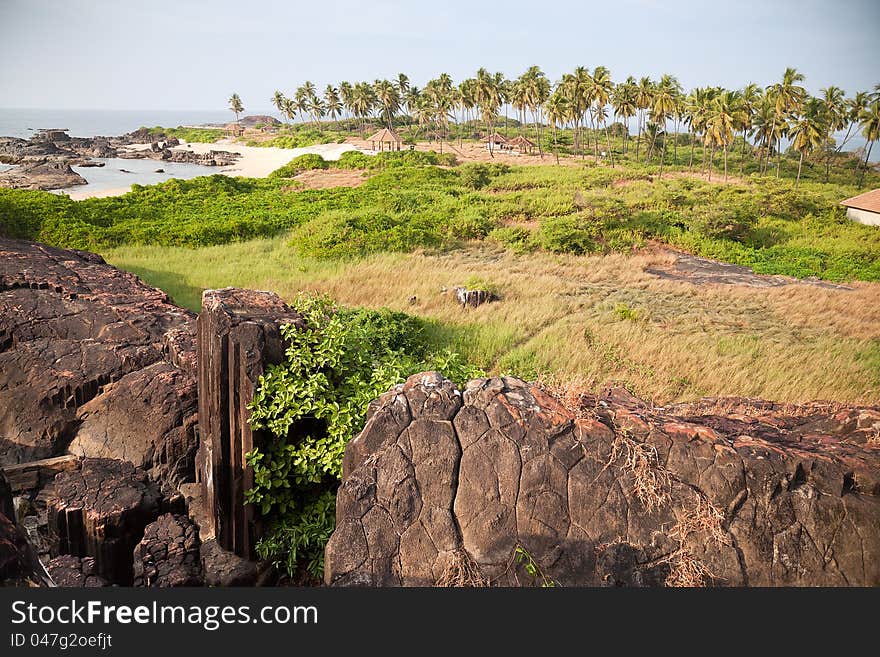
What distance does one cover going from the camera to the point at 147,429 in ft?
19.5

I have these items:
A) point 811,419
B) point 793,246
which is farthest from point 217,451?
point 793,246

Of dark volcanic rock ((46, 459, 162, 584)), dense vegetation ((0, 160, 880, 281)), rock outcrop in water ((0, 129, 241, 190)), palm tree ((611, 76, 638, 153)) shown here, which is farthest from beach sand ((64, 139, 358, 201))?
dark volcanic rock ((46, 459, 162, 584))

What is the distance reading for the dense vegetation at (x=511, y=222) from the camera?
17.2 metres

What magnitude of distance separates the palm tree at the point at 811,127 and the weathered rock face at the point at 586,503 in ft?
66.0

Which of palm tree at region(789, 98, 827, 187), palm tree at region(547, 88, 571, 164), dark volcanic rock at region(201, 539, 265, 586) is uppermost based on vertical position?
palm tree at region(547, 88, 571, 164)

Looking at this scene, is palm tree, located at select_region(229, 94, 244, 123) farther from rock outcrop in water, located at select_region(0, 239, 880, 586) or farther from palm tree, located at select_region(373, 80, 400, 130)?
rock outcrop in water, located at select_region(0, 239, 880, 586)

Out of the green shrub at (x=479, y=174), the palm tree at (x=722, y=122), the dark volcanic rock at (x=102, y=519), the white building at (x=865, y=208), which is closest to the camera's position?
the dark volcanic rock at (x=102, y=519)

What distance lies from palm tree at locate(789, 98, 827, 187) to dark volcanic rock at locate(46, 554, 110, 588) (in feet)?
74.7

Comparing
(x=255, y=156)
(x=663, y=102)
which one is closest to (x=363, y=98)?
(x=255, y=156)

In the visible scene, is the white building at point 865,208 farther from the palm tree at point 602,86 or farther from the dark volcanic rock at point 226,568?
the palm tree at point 602,86

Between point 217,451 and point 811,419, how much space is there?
4906mm

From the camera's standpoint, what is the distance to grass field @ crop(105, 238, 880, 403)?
8.96 m

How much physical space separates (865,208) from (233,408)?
1833 cm

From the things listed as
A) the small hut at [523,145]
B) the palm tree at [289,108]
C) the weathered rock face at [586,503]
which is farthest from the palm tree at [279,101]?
the weathered rock face at [586,503]
